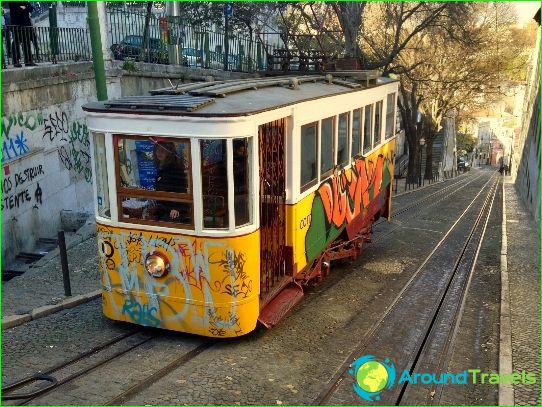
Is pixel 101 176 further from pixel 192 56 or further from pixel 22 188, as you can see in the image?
pixel 192 56

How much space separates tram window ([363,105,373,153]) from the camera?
9.86 metres

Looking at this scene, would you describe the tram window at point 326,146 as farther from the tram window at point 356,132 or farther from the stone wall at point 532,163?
the stone wall at point 532,163

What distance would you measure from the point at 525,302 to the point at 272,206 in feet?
13.5

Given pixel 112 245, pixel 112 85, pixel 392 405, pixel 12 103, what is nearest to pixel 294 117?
pixel 112 245

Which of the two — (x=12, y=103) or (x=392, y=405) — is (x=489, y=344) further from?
(x=12, y=103)

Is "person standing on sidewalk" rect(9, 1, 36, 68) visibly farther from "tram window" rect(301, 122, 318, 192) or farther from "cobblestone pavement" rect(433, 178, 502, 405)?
"cobblestone pavement" rect(433, 178, 502, 405)

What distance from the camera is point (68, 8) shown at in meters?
19.3

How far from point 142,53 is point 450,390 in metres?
12.9

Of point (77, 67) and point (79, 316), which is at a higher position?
point (77, 67)

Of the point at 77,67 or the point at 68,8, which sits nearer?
the point at 77,67

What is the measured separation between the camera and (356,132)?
30.3 feet

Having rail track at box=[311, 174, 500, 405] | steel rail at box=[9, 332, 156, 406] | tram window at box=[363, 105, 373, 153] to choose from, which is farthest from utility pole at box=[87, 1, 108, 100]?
rail track at box=[311, 174, 500, 405]

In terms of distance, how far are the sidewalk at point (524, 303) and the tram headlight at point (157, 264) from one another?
12.3 ft

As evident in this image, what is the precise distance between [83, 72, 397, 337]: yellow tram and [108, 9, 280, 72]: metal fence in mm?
7542
